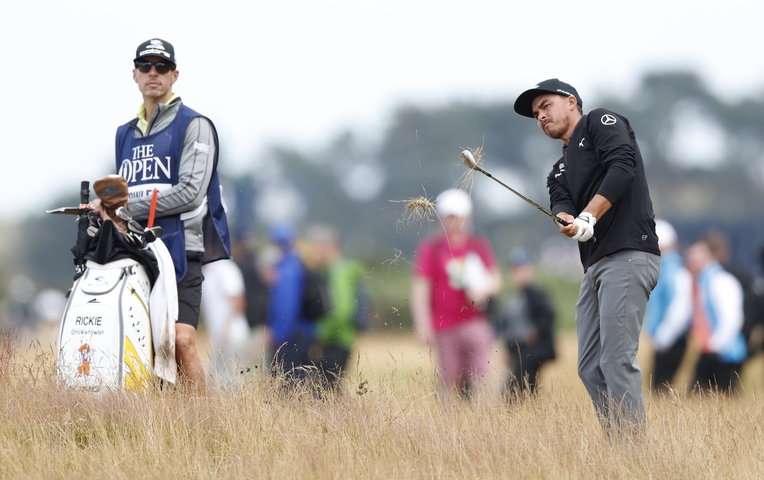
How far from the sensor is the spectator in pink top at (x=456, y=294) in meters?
8.60

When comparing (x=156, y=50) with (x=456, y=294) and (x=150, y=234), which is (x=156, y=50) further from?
(x=456, y=294)

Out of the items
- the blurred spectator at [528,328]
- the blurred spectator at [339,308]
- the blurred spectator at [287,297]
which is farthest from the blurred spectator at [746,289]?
the blurred spectator at [287,297]

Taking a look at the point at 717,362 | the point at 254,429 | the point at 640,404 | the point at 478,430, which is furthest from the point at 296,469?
the point at 717,362

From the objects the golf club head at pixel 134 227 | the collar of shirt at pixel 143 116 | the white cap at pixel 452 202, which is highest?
the collar of shirt at pixel 143 116

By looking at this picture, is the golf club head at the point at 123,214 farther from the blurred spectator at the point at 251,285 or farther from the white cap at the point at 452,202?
the blurred spectator at the point at 251,285

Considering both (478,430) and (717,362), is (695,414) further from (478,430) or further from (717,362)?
(717,362)

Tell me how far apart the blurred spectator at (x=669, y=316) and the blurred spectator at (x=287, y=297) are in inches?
168

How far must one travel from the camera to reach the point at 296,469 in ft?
16.6

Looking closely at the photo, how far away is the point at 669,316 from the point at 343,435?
7.26 metres

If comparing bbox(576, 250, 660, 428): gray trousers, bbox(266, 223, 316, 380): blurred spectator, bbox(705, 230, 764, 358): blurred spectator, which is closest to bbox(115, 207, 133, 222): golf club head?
bbox(576, 250, 660, 428): gray trousers

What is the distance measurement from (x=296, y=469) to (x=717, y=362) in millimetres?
7710

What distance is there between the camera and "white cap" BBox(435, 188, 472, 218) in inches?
265

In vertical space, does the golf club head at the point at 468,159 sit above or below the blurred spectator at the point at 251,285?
above

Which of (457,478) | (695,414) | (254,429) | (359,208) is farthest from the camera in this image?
(359,208)
